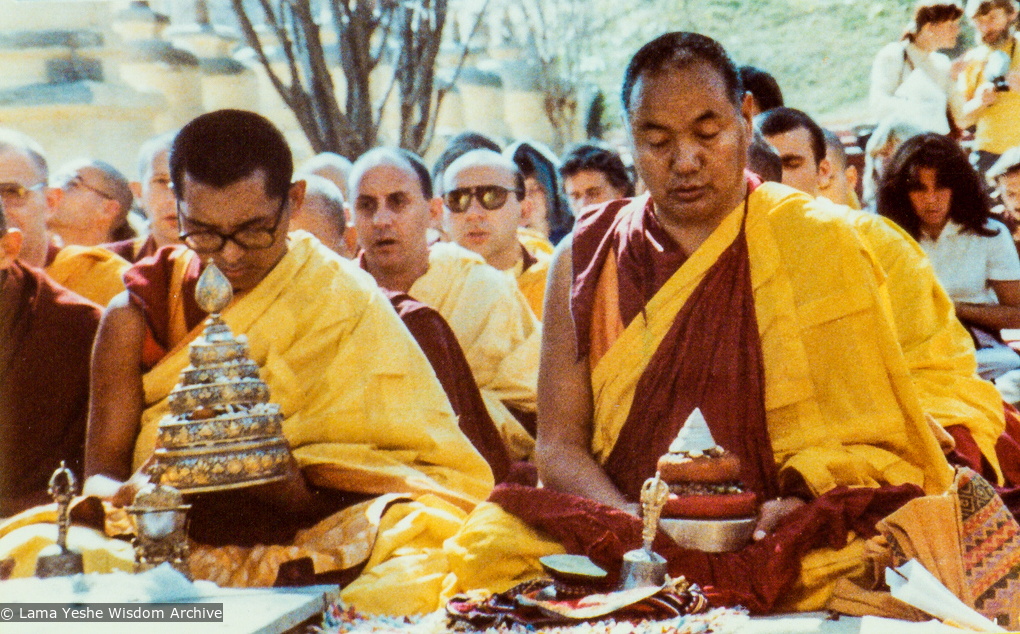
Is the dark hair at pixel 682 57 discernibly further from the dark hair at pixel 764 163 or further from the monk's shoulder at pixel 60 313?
the monk's shoulder at pixel 60 313

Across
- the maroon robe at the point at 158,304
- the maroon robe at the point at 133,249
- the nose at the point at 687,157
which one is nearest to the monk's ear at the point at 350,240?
the maroon robe at the point at 133,249

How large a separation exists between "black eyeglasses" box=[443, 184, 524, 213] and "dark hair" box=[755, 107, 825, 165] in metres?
1.75

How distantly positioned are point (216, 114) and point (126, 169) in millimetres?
5777

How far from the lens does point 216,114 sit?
4.30 meters

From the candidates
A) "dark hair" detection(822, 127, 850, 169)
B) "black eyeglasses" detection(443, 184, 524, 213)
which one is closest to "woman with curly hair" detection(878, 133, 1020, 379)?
"dark hair" detection(822, 127, 850, 169)

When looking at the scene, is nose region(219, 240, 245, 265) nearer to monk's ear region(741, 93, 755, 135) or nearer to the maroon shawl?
monk's ear region(741, 93, 755, 135)

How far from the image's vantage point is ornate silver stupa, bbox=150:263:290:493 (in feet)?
10.5

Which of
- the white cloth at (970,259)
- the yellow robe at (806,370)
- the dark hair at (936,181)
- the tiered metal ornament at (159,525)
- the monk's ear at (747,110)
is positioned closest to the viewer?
the tiered metal ornament at (159,525)

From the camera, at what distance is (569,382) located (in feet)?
12.9

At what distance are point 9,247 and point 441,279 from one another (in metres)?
2.05

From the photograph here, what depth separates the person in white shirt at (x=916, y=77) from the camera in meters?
9.21

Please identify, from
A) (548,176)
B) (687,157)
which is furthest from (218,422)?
(548,176)

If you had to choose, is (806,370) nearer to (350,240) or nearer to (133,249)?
(350,240)

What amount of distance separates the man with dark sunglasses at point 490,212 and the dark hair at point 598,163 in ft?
3.76
